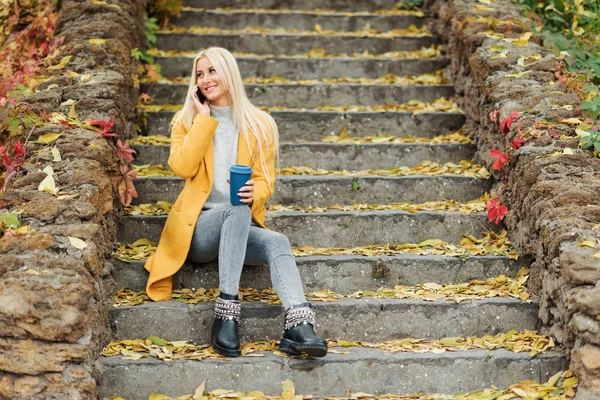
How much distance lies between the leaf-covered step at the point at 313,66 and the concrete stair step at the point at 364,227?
1905 millimetres

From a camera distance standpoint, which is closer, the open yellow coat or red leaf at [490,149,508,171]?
the open yellow coat

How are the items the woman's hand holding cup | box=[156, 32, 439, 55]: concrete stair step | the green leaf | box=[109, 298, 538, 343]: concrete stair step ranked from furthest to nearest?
1. box=[156, 32, 439, 55]: concrete stair step
2. the green leaf
3. box=[109, 298, 538, 343]: concrete stair step
4. the woman's hand holding cup

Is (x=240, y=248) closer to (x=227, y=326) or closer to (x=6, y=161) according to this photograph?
(x=227, y=326)

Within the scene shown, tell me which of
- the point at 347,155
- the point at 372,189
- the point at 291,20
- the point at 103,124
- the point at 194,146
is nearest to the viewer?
the point at 194,146

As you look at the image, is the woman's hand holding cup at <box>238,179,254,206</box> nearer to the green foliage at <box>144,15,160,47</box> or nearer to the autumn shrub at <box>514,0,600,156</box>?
the autumn shrub at <box>514,0,600,156</box>

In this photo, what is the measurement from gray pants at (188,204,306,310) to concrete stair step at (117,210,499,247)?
0.61 m

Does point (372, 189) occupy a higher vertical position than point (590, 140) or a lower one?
lower

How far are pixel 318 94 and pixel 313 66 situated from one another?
0.41m

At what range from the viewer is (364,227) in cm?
488

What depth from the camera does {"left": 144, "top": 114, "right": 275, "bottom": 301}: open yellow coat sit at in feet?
13.9

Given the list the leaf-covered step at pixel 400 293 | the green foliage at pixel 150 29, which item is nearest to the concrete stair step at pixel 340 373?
the leaf-covered step at pixel 400 293

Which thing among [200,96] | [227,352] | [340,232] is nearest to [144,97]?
[200,96]

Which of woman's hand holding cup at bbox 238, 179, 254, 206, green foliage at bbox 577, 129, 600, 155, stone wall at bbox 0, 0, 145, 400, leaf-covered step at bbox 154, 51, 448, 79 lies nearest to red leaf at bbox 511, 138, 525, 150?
green foliage at bbox 577, 129, 600, 155

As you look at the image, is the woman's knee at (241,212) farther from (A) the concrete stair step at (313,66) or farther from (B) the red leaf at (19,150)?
(A) the concrete stair step at (313,66)
